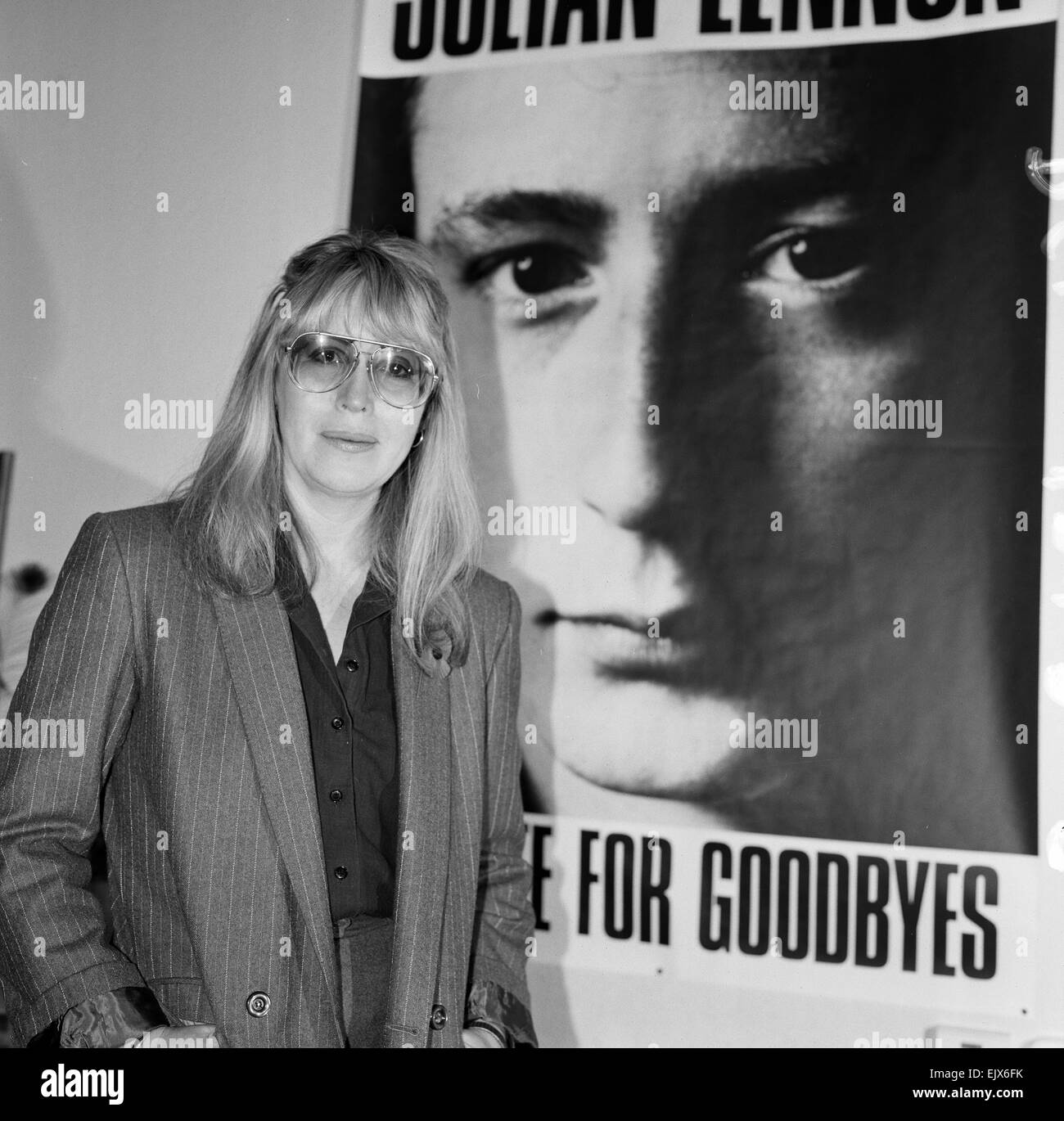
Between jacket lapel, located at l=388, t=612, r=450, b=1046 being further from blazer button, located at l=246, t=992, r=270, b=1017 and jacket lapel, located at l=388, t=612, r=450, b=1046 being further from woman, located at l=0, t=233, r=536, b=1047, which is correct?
blazer button, located at l=246, t=992, r=270, b=1017

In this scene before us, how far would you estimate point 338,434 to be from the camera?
1.99 meters

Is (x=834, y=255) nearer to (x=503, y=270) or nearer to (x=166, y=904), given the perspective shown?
(x=503, y=270)

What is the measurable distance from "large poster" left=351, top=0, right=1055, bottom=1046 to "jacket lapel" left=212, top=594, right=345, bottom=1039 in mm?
1070

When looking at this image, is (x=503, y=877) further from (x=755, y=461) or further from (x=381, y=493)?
(x=755, y=461)

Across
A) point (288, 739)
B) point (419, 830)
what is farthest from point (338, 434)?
point (419, 830)

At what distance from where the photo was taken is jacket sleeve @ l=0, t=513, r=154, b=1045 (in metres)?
1.69

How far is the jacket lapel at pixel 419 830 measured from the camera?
1.84 metres

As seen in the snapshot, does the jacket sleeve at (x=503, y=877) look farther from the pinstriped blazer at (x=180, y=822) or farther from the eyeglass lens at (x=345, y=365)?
the eyeglass lens at (x=345, y=365)

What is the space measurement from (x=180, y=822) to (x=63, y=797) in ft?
0.58

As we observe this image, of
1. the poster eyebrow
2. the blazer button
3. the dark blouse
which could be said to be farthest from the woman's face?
the poster eyebrow
